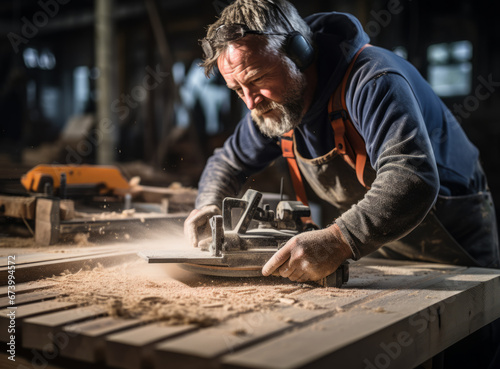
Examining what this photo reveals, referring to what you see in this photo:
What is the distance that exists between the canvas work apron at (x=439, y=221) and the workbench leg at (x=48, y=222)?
1.25 m

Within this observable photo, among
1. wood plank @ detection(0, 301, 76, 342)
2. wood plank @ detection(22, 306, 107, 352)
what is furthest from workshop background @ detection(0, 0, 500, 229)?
wood plank @ detection(22, 306, 107, 352)

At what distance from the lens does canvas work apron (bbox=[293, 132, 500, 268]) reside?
235cm

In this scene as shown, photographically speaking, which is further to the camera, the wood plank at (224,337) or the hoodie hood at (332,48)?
the hoodie hood at (332,48)

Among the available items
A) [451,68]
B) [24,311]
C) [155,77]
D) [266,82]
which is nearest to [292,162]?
[266,82]

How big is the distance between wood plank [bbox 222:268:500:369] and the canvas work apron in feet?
1.17

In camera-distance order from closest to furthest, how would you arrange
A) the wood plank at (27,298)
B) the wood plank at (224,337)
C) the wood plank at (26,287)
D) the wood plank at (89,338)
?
the wood plank at (224,337)
the wood plank at (89,338)
the wood plank at (27,298)
the wood plank at (26,287)

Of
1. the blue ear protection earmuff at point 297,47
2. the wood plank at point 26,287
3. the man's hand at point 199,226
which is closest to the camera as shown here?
the wood plank at point 26,287

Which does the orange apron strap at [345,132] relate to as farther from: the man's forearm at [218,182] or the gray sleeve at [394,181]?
the man's forearm at [218,182]

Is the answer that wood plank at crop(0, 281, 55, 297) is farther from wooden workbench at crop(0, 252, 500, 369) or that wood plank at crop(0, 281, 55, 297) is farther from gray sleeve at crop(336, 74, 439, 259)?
gray sleeve at crop(336, 74, 439, 259)

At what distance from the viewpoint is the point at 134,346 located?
1.15 meters

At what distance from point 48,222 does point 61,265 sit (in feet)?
1.91

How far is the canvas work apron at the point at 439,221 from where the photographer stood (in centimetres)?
235

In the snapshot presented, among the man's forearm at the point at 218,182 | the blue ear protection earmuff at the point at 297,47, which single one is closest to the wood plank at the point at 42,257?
the man's forearm at the point at 218,182

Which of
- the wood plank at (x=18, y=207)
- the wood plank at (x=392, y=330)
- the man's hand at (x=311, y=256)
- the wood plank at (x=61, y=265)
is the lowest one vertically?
the wood plank at (x=392, y=330)
